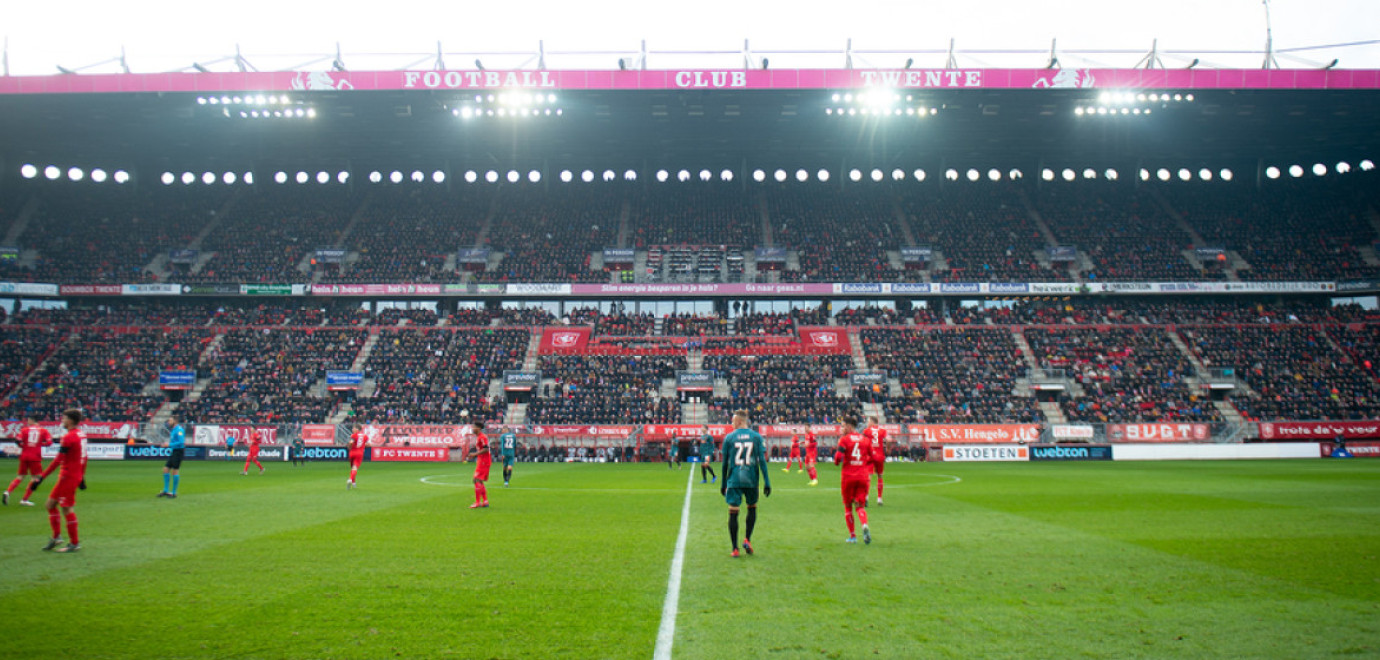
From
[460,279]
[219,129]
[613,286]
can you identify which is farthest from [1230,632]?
[219,129]

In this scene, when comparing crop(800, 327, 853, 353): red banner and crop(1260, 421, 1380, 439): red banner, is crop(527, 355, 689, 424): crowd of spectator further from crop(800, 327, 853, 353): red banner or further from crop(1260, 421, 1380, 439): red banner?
crop(1260, 421, 1380, 439): red banner

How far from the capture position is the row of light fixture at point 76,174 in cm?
6088

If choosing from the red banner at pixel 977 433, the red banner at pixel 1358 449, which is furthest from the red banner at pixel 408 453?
the red banner at pixel 1358 449

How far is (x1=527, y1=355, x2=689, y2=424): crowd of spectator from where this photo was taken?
43.3 metres

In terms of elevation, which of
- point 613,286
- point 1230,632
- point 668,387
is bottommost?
point 1230,632

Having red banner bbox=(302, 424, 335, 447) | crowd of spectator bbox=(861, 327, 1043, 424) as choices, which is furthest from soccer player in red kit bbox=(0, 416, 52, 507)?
crowd of spectator bbox=(861, 327, 1043, 424)

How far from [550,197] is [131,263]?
30039mm

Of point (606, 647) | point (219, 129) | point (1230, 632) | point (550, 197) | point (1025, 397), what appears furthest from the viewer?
point (550, 197)

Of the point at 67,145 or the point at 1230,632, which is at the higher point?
the point at 67,145

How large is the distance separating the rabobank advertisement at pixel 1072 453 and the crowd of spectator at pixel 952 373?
277 centimetres

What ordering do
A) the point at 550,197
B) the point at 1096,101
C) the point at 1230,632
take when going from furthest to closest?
1. the point at 550,197
2. the point at 1096,101
3. the point at 1230,632

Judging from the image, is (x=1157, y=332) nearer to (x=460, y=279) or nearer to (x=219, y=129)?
(x=460, y=279)

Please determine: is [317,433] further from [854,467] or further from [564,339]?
[854,467]

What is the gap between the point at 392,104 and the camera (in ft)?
162
